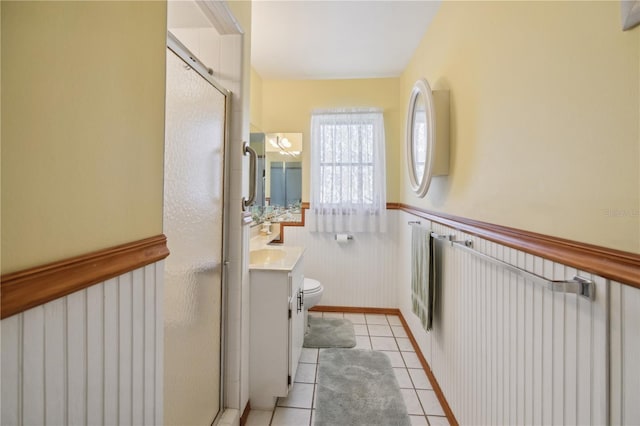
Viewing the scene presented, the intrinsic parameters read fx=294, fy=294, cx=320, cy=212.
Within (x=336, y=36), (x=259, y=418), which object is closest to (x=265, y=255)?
(x=259, y=418)

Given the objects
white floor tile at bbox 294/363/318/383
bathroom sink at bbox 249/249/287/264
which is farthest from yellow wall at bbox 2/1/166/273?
white floor tile at bbox 294/363/318/383

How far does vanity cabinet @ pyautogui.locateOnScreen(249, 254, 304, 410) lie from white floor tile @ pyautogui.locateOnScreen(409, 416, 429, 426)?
71cm

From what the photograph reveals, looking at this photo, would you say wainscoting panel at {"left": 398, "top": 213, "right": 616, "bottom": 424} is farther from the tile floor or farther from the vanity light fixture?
the vanity light fixture

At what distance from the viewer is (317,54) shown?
2488 millimetres

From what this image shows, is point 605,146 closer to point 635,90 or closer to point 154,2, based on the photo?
point 635,90

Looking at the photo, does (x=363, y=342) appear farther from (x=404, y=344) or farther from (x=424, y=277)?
(x=424, y=277)

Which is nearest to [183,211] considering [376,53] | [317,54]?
[317,54]

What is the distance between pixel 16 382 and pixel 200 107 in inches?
39.9

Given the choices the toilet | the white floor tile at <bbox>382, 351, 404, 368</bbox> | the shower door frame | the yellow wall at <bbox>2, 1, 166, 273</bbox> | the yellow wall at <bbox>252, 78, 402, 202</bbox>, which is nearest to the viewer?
the yellow wall at <bbox>2, 1, 166, 273</bbox>

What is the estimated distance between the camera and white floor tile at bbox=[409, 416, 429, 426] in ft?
5.19

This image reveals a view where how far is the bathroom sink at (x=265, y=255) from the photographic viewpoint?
200 cm

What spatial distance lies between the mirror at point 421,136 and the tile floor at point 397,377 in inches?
48.7

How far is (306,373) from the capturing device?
80.0 inches

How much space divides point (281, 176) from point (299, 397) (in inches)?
74.4
